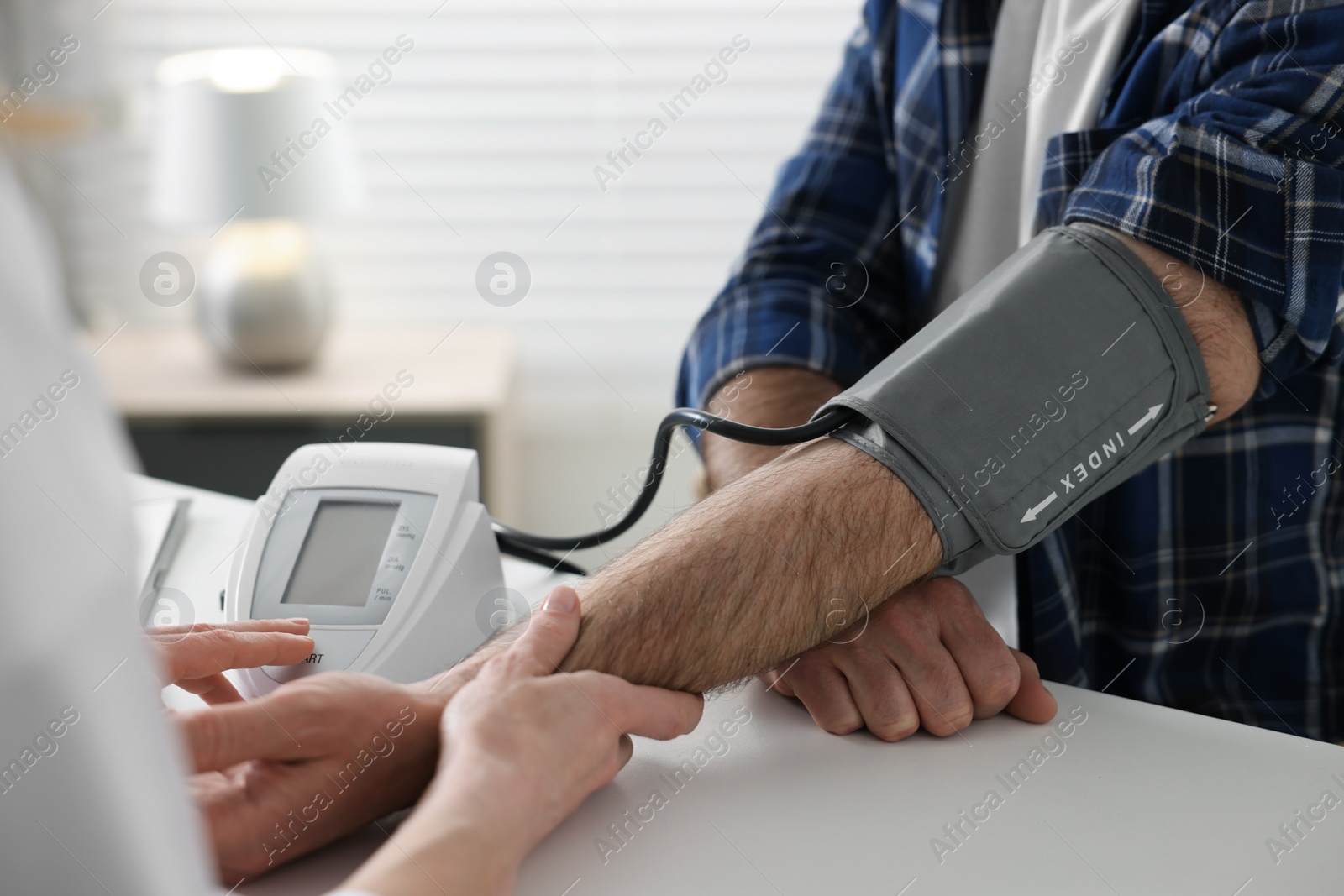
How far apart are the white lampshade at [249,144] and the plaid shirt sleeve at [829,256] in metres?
1.14

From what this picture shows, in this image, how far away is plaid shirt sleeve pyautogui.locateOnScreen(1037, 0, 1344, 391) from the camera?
0.65m

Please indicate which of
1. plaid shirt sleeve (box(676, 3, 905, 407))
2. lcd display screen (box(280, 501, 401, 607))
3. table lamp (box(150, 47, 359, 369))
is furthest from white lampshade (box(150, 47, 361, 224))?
lcd display screen (box(280, 501, 401, 607))

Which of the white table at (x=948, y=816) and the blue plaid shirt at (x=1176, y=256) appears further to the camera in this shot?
the blue plaid shirt at (x=1176, y=256)

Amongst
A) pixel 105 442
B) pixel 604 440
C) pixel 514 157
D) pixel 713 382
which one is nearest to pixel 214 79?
pixel 514 157

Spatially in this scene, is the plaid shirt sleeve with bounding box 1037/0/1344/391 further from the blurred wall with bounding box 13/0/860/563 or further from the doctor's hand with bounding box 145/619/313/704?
the blurred wall with bounding box 13/0/860/563

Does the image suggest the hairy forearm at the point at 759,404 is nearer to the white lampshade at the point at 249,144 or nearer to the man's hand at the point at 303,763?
the man's hand at the point at 303,763

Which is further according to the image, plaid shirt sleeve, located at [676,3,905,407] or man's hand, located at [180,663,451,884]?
plaid shirt sleeve, located at [676,3,905,407]

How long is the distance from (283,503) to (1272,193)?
0.65 m

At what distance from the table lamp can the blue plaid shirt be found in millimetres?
1146

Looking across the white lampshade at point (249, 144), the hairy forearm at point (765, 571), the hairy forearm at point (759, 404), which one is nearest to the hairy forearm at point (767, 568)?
the hairy forearm at point (765, 571)

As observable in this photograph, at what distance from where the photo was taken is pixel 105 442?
240 millimetres

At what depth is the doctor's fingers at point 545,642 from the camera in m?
0.53

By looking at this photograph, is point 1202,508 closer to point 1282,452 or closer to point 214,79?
point 1282,452

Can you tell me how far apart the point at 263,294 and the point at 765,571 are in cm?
158
